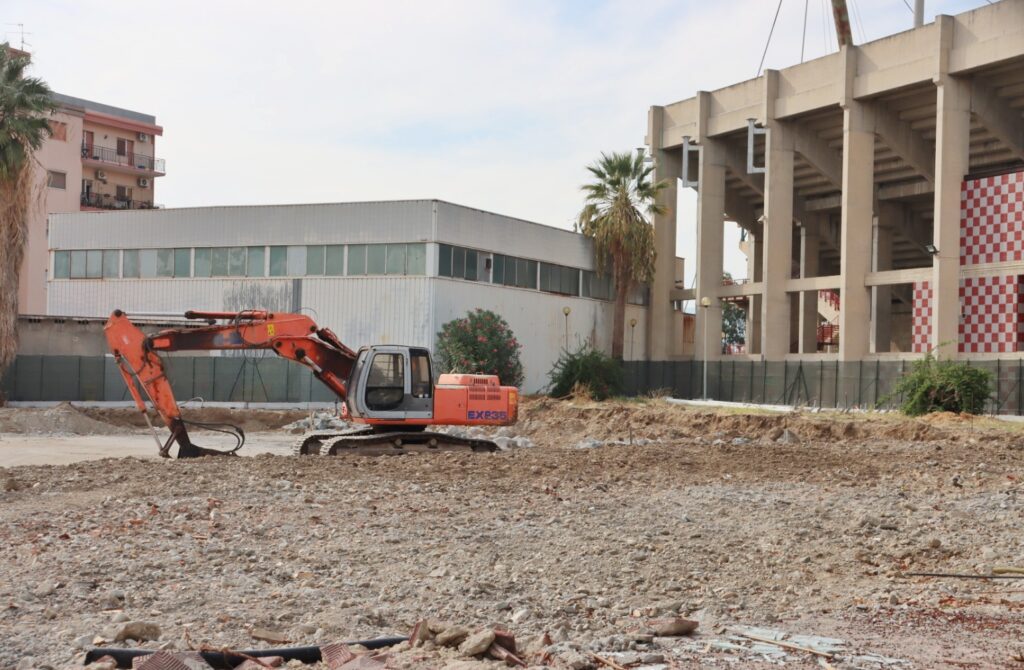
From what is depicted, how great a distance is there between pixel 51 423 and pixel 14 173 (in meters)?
10.6

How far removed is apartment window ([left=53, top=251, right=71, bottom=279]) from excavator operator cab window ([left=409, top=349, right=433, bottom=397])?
29596 millimetres

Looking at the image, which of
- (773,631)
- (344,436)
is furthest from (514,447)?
(773,631)

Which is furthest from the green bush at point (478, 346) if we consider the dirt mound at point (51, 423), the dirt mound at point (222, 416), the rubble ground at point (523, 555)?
the rubble ground at point (523, 555)

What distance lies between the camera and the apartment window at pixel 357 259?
43.0 metres

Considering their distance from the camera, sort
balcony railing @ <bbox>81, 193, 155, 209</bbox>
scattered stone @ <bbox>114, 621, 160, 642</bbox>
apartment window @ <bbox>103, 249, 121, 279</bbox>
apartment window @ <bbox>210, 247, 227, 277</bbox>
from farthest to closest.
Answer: balcony railing @ <bbox>81, 193, 155, 209</bbox>, apartment window @ <bbox>103, 249, 121, 279</bbox>, apartment window @ <bbox>210, 247, 227, 277</bbox>, scattered stone @ <bbox>114, 621, 160, 642</bbox>

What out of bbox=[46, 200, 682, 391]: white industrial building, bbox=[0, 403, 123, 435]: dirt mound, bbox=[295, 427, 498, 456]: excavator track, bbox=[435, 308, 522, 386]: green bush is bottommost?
bbox=[0, 403, 123, 435]: dirt mound

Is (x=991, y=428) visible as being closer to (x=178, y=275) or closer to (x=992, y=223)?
(x=992, y=223)

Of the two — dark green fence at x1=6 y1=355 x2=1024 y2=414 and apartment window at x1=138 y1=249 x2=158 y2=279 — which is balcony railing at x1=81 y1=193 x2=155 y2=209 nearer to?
apartment window at x1=138 y1=249 x2=158 y2=279

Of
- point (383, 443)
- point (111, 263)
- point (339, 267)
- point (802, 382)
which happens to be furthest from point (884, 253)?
point (383, 443)

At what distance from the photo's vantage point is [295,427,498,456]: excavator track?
74.0 ft

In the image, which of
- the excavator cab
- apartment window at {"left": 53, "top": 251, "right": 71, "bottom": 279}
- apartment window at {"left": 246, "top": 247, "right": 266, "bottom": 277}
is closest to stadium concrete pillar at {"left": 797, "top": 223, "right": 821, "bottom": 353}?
apartment window at {"left": 246, "top": 247, "right": 266, "bottom": 277}

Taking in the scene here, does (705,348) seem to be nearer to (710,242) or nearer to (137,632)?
(710,242)

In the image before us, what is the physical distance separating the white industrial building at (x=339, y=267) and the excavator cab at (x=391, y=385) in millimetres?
19347

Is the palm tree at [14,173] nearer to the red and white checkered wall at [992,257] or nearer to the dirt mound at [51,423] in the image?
the dirt mound at [51,423]
